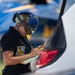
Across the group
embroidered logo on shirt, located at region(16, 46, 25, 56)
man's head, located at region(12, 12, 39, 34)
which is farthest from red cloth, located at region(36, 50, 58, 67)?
man's head, located at region(12, 12, 39, 34)

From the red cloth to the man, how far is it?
23.3 inches

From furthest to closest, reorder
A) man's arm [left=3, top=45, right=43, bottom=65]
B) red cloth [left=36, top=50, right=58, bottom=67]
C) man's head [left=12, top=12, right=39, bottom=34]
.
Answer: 1. man's head [left=12, top=12, right=39, bottom=34]
2. man's arm [left=3, top=45, right=43, bottom=65]
3. red cloth [left=36, top=50, right=58, bottom=67]

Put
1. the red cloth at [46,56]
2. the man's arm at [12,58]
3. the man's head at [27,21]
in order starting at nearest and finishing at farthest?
the red cloth at [46,56] < the man's arm at [12,58] < the man's head at [27,21]

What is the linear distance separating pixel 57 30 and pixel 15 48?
0.87m

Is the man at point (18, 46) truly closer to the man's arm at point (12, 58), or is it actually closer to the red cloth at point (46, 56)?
the man's arm at point (12, 58)

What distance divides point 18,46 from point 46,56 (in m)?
0.91

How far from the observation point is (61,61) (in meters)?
3.90

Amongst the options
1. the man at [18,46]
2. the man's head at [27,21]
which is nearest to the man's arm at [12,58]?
the man at [18,46]

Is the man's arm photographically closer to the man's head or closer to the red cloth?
the man's head

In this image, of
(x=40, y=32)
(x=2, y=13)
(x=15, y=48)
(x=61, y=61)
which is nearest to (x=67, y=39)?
(x=61, y=61)

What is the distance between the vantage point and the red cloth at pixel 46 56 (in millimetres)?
4090

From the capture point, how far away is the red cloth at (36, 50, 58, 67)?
409cm

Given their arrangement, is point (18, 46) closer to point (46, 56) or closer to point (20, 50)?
point (20, 50)

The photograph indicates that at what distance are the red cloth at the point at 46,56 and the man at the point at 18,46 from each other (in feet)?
1.94
